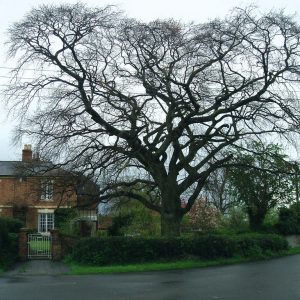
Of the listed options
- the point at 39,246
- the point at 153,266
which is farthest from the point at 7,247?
the point at 153,266

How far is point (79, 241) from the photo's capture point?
26.4 metres

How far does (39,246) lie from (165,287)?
15680mm

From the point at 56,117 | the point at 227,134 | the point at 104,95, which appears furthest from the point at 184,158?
the point at 56,117

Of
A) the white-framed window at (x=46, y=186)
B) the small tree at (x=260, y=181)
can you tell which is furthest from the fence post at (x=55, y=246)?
the small tree at (x=260, y=181)

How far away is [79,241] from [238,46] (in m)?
13.0

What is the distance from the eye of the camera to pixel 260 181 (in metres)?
41.0

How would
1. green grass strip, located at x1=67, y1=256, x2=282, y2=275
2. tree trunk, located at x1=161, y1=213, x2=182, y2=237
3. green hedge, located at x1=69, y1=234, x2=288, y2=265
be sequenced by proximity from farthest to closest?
tree trunk, located at x1=161, y1=213, x2=182, y2=237, green hedge, located at x1=69, y1=234, x2=288, y2=265, green grass strip, located at x1=67, y1=256, x2=282, y2=275

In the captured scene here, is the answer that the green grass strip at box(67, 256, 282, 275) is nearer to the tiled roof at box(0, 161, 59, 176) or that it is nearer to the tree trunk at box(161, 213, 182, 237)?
the tree trunk at box(161, 213, 182, 237)

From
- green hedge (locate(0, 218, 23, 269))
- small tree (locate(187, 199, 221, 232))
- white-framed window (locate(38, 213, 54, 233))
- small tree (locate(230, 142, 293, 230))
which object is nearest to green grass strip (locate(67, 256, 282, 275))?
green hedge (locate(0, 218, 23, 269))

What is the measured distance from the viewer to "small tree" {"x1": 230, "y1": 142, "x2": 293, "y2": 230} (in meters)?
30.6

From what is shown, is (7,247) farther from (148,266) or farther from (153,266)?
(153,266)

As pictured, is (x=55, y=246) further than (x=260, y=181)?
No

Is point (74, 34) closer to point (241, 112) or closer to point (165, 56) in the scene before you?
point (165, 56)

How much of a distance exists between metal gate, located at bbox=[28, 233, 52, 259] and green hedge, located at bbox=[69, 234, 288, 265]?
9.77 feet
